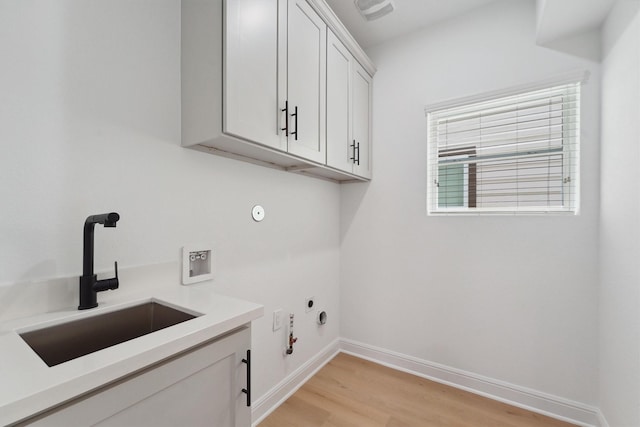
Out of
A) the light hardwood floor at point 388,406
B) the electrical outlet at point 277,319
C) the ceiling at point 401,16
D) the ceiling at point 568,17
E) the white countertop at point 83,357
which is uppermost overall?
the ceiling at point 401,16

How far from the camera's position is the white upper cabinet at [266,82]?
115 cm

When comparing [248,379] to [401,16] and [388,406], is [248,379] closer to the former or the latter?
[388,406]

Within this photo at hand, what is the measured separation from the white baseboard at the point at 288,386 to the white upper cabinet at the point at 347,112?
4.95 ft

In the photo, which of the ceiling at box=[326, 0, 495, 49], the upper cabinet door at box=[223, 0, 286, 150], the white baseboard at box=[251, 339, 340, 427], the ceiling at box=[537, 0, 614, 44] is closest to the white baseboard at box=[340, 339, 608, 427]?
the white baseboard at box=[251, 339, 340, 427]

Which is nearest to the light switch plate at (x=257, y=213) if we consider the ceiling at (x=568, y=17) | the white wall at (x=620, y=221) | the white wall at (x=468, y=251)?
the white wall at (x=468, y=251)

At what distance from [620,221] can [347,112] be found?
1.66 m

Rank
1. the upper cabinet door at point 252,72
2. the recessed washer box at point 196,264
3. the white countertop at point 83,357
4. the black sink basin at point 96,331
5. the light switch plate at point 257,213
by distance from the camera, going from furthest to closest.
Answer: the light switch plate at point 257,213
the recessed washer box at point 196,264
the upper cabinet door at point 252,72
the black sink basin at point 96,331
the white countertop at point 83,357

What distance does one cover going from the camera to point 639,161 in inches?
46.3

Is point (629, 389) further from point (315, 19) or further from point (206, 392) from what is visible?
point (315, 19)

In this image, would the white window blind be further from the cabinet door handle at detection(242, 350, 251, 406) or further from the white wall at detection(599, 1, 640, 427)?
the cabinet door handle at detection(242, 350, 251, 406)

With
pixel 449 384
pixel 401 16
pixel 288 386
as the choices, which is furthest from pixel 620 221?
pixel 288 386

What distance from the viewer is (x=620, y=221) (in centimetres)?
135

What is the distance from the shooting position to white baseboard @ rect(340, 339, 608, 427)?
64.5 inches

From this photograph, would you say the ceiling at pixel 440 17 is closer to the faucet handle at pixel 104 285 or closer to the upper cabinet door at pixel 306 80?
the upper cabinet door at pixel 306 80
